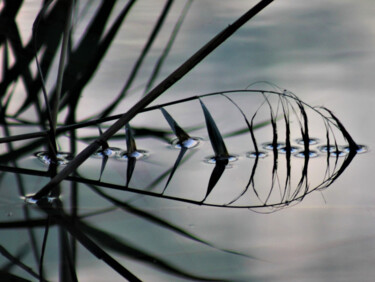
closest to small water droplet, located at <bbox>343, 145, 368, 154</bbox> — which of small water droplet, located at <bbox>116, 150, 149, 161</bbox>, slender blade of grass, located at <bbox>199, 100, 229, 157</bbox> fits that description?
slender blade of grass, located at <bbox>199, 100, 229, 157</bbox>

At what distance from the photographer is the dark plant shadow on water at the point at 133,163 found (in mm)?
1117

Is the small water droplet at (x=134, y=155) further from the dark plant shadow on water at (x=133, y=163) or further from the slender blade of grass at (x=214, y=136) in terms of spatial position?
the slender blade of grass at (x=214, y=136)

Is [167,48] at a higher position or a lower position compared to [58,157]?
higher

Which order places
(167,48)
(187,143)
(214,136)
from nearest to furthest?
(214,136), (187,143), (167,48)

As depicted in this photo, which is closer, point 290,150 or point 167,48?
point 290,150

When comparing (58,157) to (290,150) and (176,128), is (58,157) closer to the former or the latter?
(176,128)

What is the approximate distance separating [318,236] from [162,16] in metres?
1.25

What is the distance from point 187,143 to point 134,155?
11 centimetres

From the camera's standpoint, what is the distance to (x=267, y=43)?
2.07 metres

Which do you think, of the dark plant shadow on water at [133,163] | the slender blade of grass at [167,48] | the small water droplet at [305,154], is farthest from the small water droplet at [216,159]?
the slender blade of grass at [167,48]

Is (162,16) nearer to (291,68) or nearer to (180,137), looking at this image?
(291,68)

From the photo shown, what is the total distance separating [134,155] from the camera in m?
1.44

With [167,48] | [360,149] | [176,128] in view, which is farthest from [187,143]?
[167,48]

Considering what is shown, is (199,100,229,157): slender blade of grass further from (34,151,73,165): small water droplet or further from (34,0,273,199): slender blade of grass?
(34,151,73,165): small water droplet
